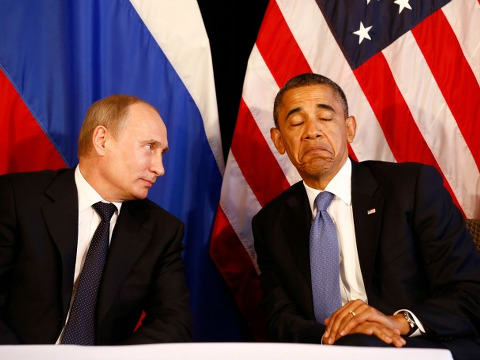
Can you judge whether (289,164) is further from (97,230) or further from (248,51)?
(97,230)

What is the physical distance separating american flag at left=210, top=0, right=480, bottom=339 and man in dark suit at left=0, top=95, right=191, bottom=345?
65 centimetres

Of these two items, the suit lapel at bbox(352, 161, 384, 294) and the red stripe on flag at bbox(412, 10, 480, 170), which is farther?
the red stripe on flag at bbox(412, 10, 480, 170)

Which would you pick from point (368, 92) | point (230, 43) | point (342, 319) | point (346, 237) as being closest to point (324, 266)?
point (346, 237)

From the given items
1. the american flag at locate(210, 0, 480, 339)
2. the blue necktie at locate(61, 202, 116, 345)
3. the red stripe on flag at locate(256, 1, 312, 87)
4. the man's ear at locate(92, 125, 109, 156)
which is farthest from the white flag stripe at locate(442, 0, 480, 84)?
the blue necktie at locate(61, 202, 116, 345)

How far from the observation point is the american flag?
2836mm

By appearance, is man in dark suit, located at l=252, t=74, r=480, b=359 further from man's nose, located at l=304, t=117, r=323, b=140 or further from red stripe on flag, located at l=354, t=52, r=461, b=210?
red stripe on flag, located at l=354, t=52, r=461, b=210

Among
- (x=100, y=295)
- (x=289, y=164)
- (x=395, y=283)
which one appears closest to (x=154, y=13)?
(x=289, y=164)

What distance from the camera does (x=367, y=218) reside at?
87.2 inches

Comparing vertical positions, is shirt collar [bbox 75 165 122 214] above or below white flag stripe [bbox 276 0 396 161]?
below

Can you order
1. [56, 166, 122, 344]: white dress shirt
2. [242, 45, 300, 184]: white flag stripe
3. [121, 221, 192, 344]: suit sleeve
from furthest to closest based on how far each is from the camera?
[242, 45, 300, 184]: white flag stripe → [56, 166, 122, 344]: white dress shirt → [121, 221, 192, 344]: suit sleeve

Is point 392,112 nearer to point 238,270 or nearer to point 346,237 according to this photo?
point 346,237

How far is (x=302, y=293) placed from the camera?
230 cm

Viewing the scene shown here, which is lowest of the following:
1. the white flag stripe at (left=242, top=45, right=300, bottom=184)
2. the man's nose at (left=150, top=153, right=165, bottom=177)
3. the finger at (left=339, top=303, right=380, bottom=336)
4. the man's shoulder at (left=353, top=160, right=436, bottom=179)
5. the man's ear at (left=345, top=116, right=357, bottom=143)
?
the finger at (left=339, top=303, right=380, bottom=336)

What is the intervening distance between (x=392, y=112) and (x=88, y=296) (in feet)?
5.14
